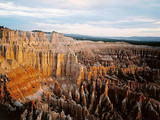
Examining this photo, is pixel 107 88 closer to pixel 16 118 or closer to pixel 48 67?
pixel 48 67

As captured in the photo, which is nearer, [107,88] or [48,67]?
[107,88]

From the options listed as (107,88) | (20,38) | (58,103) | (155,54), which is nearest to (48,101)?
(58,103)

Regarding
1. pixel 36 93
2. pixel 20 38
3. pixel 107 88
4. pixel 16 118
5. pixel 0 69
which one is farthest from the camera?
pixel 20 38

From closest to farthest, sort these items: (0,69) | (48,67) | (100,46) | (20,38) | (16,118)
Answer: (16,118), (0,69), (20,38), (48,67), (100,46)

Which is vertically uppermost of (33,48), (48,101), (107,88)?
(33,48)

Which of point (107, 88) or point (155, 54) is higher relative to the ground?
point (155, 54)

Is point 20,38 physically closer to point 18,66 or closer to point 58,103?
point 18,66
